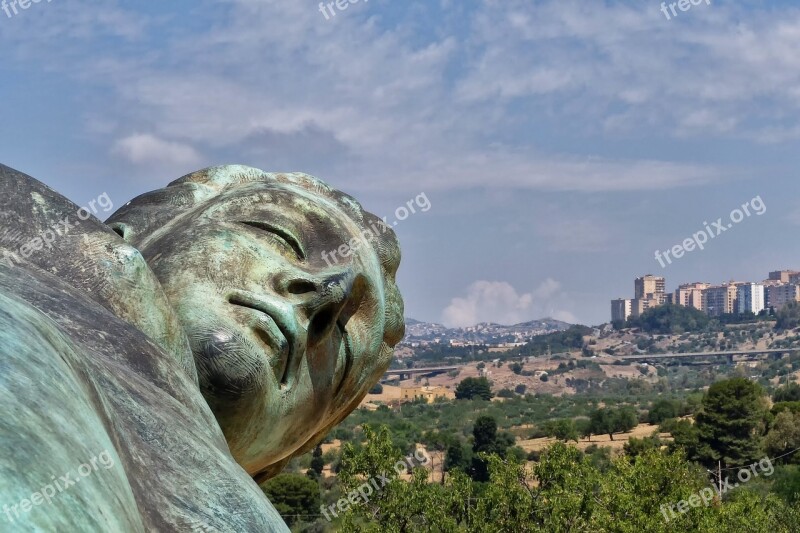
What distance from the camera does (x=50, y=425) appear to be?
117 centimetres

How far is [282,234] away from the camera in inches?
122

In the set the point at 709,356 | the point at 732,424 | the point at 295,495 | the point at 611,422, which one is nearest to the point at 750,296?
the point at 709,356

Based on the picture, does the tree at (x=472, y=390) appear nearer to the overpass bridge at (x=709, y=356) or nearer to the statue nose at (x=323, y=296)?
the overpass bridge at (x=709, y=356)

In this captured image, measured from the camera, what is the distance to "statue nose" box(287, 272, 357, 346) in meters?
2.97

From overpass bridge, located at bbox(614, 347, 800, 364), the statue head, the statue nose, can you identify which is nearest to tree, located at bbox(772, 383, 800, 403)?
overpass bridge, located at bbox(614, 347, 800, 364)

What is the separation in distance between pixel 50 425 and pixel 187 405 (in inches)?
39.2

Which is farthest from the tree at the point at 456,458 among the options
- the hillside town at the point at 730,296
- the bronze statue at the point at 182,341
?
the hillside town at the point at 730,296

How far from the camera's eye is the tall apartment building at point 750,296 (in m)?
187

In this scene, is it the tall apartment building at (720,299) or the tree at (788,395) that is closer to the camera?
the tree at (788,395)

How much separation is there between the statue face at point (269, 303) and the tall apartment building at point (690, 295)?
187 metres

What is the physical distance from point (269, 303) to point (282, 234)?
0.90 feet

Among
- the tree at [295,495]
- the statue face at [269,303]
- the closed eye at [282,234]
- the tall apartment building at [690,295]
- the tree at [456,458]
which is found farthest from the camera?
the tall apartment building at [690,295]

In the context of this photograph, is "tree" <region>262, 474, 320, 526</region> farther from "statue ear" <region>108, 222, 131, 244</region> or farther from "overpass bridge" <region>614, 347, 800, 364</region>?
"overpass bridge" <region>614, 347, 800, 364</region>

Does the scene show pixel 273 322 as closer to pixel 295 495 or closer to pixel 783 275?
pixel 295 495
